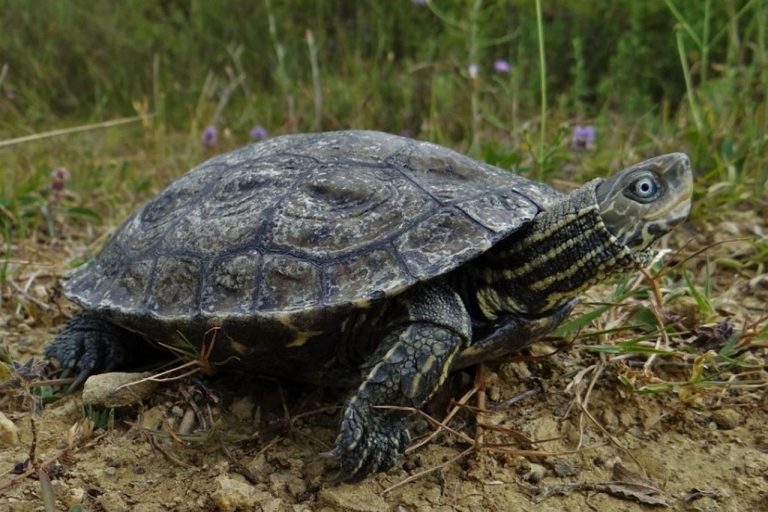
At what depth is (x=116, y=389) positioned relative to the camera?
1932 mm

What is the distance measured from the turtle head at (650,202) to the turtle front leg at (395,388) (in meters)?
0.50

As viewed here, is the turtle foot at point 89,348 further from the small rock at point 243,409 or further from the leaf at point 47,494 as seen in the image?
the leaf at point 47,494

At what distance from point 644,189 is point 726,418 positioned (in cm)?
70

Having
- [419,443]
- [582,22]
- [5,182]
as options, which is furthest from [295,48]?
[419,443]

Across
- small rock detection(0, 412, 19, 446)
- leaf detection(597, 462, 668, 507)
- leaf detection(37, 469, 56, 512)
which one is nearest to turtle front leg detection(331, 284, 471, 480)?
leaf detection(597, 462, 668, 507)

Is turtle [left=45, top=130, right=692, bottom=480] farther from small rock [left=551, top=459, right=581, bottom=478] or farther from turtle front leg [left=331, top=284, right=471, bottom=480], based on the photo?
small rock [left=551, top=459, right=581, bottom=478]

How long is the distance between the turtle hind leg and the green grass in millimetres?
461

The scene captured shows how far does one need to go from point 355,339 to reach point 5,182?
8.72ft

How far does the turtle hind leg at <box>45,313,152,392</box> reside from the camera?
2158 mm

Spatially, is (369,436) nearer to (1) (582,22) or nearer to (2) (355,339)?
(2) (355,339)

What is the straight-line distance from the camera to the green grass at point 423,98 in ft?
9.29

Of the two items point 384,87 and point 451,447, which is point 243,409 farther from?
point 384,87

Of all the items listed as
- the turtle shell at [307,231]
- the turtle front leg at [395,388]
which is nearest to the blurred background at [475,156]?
the turtle front leg at [395,388]

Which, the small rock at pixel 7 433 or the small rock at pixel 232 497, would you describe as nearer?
the small rock at pixel 232 497
